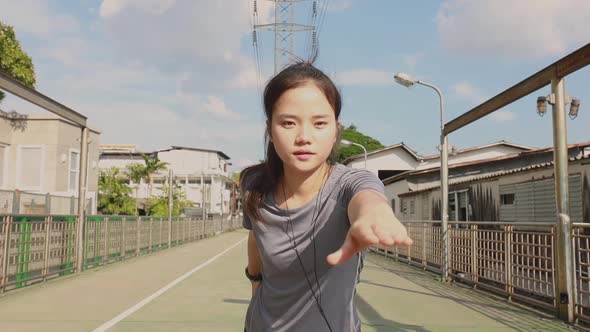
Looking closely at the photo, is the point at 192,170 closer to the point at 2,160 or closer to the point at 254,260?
the point at 2,160

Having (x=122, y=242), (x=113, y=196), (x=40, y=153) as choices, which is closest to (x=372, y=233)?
(x=122, y=242)

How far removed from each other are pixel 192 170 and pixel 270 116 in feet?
283

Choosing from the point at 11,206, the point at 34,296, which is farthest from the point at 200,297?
the point at 11,206

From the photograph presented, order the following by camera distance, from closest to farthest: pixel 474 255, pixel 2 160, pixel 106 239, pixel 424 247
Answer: pixel 474 255 < pixel 424 247 < pixel 106 239 < pixel 2 160

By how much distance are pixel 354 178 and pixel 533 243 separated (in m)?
7.49

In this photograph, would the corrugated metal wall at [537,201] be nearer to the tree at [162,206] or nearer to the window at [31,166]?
the window at [31,166]

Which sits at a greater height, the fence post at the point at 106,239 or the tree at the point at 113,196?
the tree at the point at 113,196

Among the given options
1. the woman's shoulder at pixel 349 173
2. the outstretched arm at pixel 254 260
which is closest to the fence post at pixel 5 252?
the outstretched arm at pixel 254 260

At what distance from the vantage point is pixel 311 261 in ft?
5.82

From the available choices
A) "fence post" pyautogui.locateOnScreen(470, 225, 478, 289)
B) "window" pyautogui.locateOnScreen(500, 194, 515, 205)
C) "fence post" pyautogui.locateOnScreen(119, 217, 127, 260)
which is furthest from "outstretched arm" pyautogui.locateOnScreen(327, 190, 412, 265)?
"fence post" pyautogui.locateOnScreen(119, 217, 127, 260)

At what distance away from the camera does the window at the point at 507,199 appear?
15577mm

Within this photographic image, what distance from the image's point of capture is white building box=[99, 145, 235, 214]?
80.2m

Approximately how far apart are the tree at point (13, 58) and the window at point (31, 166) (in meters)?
3.35

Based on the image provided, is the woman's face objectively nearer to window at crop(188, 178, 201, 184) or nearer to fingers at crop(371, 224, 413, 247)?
fingers at crop(371, 224, 413, 247)
